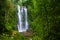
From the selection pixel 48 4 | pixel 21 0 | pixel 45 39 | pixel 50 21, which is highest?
pixel 21 0

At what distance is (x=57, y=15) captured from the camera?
641cm

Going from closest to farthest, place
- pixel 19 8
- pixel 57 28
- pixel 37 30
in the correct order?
pixel 57 28, pixel 37 30, pixel 19 8

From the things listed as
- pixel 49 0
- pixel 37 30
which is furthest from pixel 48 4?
pixel 37 30

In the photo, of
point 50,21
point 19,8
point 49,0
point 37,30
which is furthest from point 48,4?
point 19,8

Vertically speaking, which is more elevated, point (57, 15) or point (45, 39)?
point (57, 15)

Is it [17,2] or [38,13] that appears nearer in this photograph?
[38,13]

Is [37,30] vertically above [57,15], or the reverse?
[57,15]

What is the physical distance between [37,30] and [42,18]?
46 cm

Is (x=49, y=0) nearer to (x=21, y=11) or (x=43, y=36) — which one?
(x=43, y=36)

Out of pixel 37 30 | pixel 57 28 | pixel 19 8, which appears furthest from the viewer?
pixel 19 8

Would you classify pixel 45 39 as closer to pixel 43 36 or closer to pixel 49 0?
pixel 43 36

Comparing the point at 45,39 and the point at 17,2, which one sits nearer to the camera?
the point at 45,39

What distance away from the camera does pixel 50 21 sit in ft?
21.2

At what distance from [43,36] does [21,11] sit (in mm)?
17808
